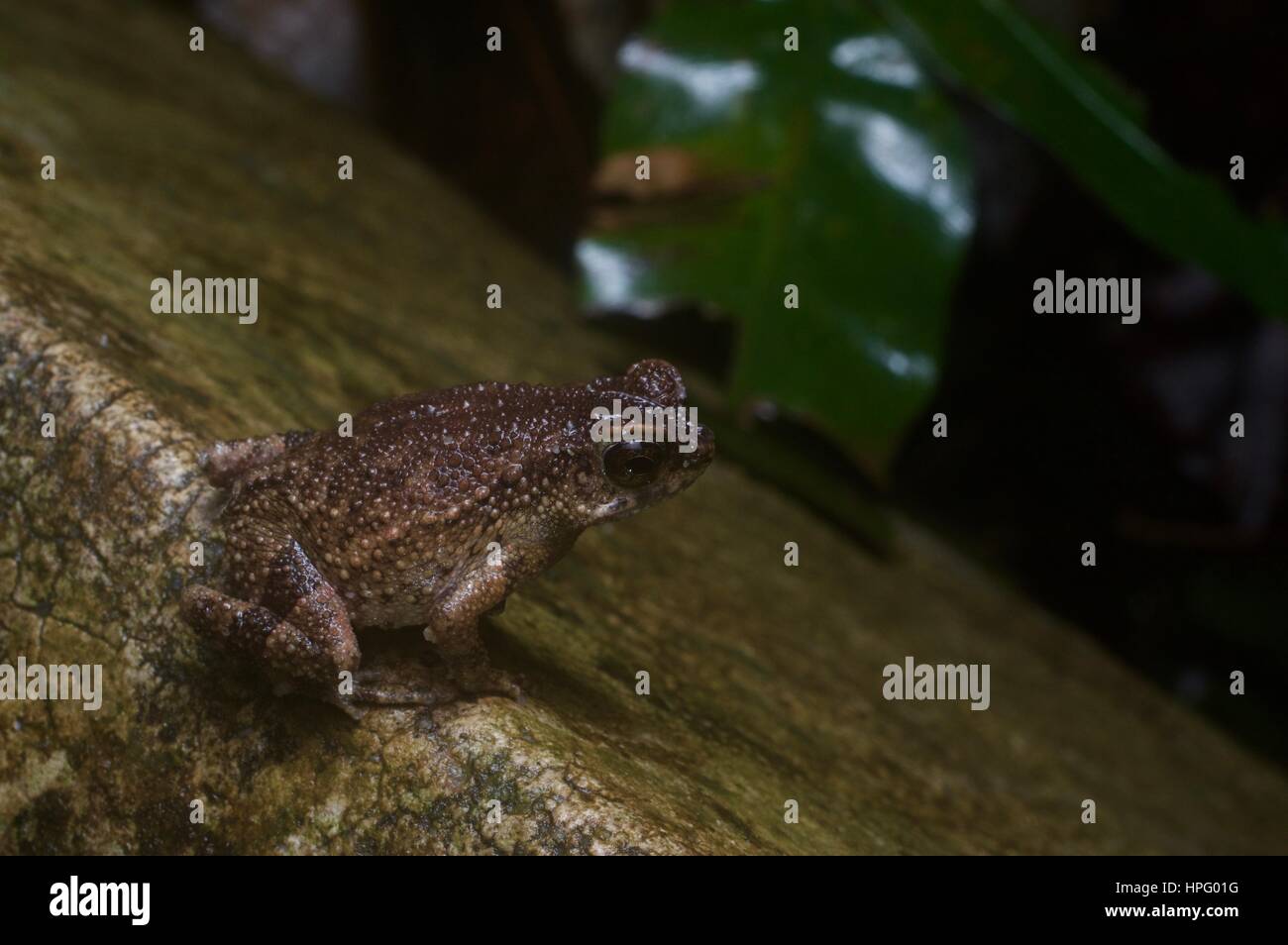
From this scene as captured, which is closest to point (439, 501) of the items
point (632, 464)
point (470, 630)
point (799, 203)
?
point (470, 630)

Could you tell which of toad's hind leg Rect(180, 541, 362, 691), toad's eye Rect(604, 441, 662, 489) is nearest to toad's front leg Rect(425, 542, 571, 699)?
toad's hind leg Rect(180, 541, 362, 691)

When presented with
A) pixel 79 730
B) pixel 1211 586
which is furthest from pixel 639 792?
pixel 1211 586

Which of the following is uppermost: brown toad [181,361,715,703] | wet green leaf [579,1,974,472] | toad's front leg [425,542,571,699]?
wet green leaf [579,1,974,472]

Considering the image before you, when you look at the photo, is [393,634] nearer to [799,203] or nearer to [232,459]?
[232,459]

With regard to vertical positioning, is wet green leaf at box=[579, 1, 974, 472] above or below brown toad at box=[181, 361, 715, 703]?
above

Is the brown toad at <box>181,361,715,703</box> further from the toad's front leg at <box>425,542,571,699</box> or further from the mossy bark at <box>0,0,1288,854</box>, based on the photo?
the mossy bark at <box>0,0,1288,854</box>
